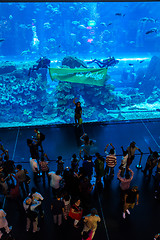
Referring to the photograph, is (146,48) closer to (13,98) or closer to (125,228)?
(13,98)

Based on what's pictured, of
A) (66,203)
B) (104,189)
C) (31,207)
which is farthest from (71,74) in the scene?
(31,207)

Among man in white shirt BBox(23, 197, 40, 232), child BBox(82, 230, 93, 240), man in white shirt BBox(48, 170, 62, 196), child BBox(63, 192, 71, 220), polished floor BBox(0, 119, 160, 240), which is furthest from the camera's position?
man in white shirt BBox(48, 170, 62, 196)

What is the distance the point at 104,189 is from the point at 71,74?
4743mm

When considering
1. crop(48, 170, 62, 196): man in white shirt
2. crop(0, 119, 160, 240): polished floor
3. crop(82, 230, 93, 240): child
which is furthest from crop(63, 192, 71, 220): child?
crop(82, 230, 93, 240): child

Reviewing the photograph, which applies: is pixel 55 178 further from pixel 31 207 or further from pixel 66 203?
pixel 31 207

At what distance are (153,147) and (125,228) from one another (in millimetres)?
3403

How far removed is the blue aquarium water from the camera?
12.9 meters

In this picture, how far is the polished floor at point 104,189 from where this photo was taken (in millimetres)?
3953

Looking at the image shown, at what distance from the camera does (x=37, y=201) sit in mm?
3584

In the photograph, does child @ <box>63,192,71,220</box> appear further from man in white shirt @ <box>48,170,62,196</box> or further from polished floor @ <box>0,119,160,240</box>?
→ man in white shirt @ <box>48,170,62,196</box>

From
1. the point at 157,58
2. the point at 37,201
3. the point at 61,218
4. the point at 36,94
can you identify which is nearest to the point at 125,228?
the point at 61,218

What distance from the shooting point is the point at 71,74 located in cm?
765

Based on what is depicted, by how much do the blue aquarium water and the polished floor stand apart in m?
2.26

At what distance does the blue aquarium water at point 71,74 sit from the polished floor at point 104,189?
2264mm
